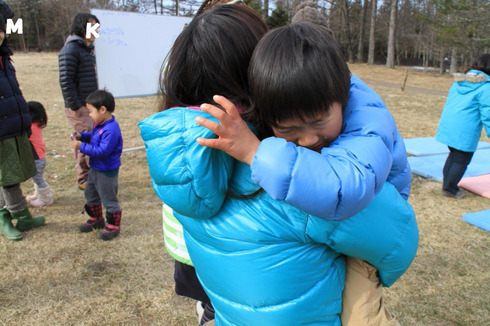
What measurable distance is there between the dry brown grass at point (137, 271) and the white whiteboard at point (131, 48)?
5.26 feet

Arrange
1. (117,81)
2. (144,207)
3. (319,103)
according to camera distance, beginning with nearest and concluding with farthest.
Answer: (319,103)
(144,207)
(117,81)

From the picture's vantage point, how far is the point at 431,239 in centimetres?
353

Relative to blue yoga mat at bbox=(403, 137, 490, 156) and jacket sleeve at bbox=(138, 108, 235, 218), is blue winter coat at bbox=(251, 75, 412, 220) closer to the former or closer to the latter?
jacket sleeve at bbox=(138, 108, 235, 218)

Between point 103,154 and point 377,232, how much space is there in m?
2.51

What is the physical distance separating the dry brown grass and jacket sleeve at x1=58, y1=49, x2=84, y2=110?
1055 mm

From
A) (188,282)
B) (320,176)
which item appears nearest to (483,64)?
(188,282)

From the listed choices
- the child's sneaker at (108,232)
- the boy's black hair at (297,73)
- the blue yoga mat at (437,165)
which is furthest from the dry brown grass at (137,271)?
the boy's black hair at (297,73)

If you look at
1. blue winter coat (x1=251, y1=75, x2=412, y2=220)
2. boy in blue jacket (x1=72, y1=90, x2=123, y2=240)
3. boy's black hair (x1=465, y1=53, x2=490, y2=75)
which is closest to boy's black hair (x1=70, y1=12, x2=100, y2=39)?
boy in blue jacket (x1=72, y1=90, x2=123, y2=240)

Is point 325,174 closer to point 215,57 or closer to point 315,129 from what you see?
point 315,129

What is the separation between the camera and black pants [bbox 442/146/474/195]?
4.38 m

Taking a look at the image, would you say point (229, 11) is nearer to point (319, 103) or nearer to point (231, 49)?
point (231, 49)

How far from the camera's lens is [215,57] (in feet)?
3.27

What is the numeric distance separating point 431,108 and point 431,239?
8.56m

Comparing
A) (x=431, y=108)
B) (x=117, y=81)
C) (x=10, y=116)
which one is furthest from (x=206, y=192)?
(x=431, y=108)
